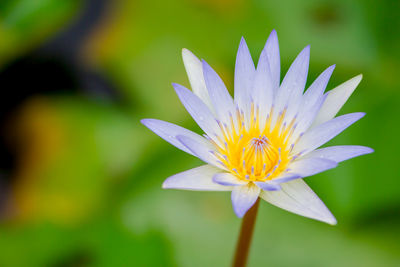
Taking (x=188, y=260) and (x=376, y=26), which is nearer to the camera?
(x=188, y=260)

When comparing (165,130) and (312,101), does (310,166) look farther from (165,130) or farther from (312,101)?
(165,130)

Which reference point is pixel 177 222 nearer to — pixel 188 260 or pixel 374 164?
pixel 188 260

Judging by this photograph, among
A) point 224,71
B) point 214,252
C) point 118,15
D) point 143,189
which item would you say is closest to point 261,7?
point 224,71

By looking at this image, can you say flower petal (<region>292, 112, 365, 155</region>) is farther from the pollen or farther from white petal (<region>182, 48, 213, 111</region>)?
white petal (<region>182, 48, 213, 111</region>)

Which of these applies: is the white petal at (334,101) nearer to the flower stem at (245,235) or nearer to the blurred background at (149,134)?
the flower stem at (245,235)

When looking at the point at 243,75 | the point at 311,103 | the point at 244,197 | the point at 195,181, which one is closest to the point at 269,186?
the point at 244,197

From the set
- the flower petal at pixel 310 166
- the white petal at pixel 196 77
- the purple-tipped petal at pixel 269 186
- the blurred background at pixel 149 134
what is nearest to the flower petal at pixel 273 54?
the white petal at pixel 196 77

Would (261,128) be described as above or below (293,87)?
below
